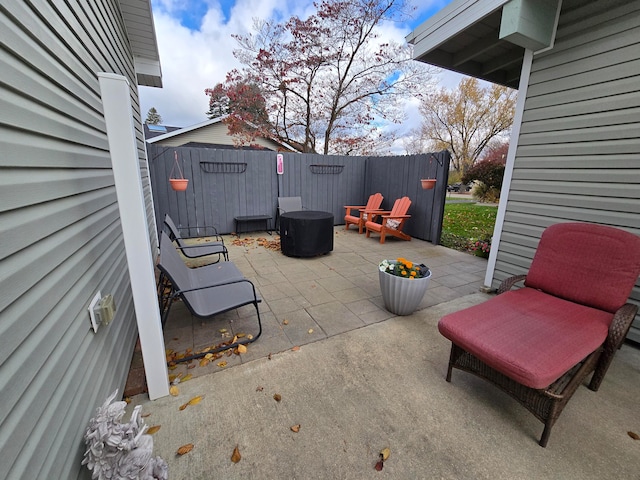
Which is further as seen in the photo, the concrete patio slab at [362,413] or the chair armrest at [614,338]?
the chair armrest at [614,338]

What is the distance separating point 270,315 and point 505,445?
A: 6.31 feet

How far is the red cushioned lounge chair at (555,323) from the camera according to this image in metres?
1.41

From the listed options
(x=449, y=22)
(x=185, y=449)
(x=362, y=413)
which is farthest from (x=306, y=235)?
(x=185, y=449)

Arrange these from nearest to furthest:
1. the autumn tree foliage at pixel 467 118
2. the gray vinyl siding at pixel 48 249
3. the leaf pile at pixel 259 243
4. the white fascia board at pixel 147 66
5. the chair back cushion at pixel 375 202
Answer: the gray vinyl siding at pixel 48 249 → the white fascia board at pixel 147 66 → the leaf pile at pixel 259 243 → the chair back cushion at pixel 375 202 → the autumn tree foliage at pixel 467 118

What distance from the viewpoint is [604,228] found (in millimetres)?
1973

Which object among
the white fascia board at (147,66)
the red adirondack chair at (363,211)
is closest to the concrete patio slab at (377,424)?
the red adirondack chair at (363,211)

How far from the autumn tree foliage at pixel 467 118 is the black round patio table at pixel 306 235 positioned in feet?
44.3

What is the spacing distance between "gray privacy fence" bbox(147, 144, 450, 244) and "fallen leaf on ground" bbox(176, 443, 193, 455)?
12.6ft

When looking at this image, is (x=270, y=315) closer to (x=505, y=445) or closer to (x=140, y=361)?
(x=140, y=361)

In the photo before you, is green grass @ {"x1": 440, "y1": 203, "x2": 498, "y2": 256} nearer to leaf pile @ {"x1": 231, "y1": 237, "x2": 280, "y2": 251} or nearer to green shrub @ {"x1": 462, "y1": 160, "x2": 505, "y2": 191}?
green shrub @ {"x1": 462, "y1": 160, "x2": 505, "y2": 191}

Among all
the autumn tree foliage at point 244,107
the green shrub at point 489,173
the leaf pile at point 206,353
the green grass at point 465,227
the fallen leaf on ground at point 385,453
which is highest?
the autumn tree foliage at point 244,107

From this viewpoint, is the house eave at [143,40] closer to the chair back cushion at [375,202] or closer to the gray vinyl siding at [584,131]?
the gray vinyl siding at [584,131]

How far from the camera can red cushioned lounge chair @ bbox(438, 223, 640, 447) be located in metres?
1.41

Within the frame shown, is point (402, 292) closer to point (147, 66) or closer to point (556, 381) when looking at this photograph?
point (556, 381)
